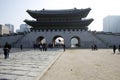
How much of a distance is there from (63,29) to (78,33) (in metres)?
4.40

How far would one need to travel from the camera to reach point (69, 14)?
58.3 meters

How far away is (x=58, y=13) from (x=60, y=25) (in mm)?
3413

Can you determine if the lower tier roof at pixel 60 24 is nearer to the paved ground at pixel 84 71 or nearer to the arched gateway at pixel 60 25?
the arched gateway at pixel 60 25

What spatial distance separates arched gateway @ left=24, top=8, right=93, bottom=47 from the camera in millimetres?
58344

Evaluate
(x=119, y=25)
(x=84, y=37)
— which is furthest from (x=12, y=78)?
(x=119, y=25)

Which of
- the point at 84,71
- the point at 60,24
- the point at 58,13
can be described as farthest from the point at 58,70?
the point at 58,13

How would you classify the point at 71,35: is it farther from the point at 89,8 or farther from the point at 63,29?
the point at 89,8

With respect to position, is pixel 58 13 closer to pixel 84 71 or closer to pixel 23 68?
pixel 23 68

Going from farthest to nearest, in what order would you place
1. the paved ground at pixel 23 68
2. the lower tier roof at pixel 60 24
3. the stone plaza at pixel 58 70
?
the lower tier roof at pixel 60 24, the stone plaza at pixel 58 70, the paved ground at pixel 23 68

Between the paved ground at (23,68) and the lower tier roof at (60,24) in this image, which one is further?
the lower tier roof at (60,24)

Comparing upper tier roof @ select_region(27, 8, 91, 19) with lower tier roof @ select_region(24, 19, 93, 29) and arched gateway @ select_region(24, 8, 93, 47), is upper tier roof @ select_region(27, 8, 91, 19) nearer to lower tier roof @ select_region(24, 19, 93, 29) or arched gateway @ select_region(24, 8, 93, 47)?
arched gateway @ select_region(24, 8, 93, 47)

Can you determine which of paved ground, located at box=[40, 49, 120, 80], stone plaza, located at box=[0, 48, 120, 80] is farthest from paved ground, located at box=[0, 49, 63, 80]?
paved ground, located at box=[40, 49, 120, 80]

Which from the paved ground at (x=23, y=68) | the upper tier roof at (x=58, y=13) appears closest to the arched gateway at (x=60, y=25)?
the upper tier roof at (x=58, y=13)

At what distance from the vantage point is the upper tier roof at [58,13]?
58.2 m
